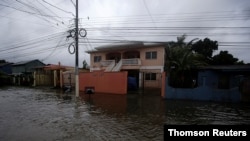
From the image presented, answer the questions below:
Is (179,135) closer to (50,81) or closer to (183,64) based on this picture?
(183,64)

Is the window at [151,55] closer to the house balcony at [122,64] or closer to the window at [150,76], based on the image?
the house balcony at [122,64]

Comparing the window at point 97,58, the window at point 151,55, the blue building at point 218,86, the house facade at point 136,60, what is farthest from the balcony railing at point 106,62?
the blue building at point 218,86

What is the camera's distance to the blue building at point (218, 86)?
17453 millimetres

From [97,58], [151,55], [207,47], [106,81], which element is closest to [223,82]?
[106,81]

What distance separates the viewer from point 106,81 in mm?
24531

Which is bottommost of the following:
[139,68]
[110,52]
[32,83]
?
[32,83]

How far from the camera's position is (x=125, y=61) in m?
31.8

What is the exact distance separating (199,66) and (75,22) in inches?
468

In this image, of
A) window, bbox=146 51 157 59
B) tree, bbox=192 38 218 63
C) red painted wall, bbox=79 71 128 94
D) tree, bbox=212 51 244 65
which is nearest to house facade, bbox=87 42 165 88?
window, bbox=146 51 157 59

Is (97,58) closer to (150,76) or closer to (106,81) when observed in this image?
(150,76)

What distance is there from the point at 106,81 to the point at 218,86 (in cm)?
1148

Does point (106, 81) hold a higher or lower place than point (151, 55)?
lower

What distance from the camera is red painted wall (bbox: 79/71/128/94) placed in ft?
75.1

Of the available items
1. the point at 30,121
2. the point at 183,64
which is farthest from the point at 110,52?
the point at 30,121
